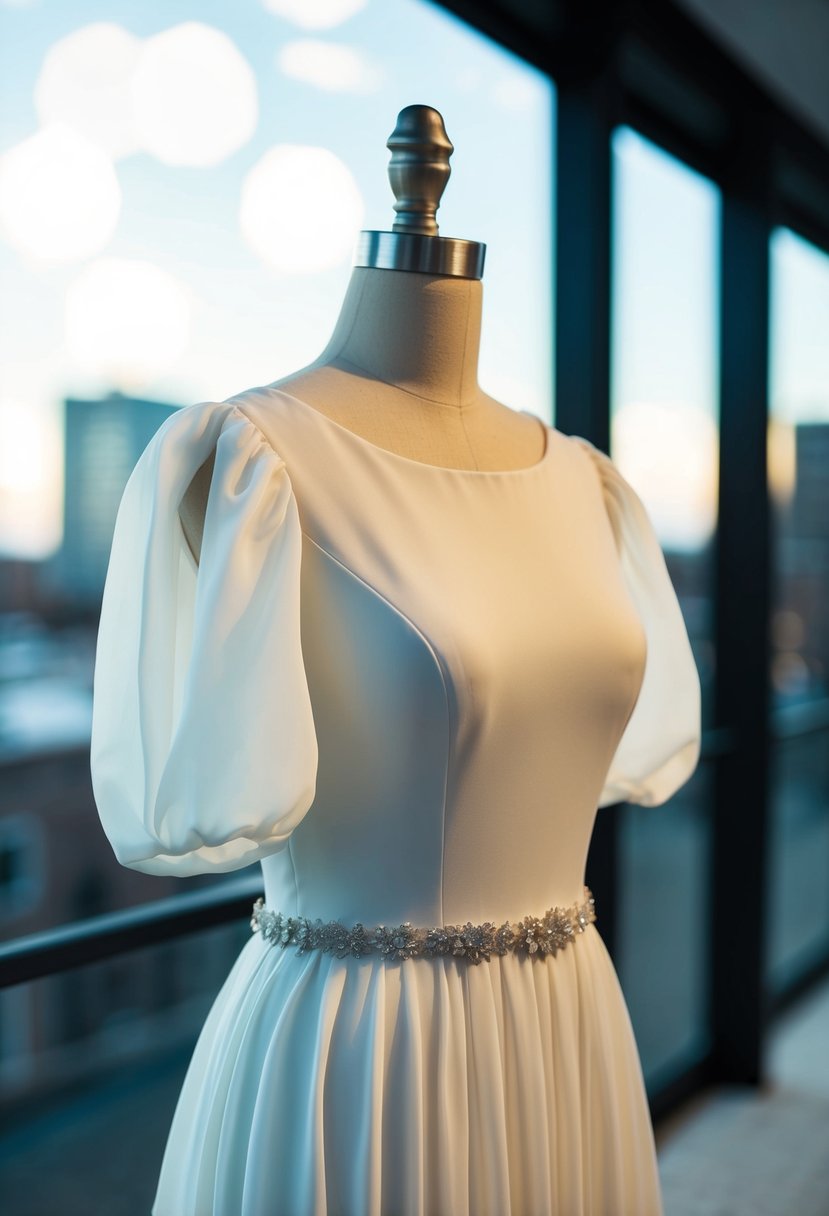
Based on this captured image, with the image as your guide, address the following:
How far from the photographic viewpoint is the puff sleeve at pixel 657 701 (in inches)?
52.7

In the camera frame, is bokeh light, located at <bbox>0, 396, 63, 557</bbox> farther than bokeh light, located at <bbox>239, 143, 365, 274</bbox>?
Answer: Yes

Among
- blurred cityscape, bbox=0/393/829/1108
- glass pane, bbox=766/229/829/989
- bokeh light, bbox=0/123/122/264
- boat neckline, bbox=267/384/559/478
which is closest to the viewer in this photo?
boat neckline, bbox=267/384/559/478

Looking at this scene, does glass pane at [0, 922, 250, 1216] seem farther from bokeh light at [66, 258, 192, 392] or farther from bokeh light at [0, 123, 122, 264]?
bokeh light at [0, 123, 122, 264]

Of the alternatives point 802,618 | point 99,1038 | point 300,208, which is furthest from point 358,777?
point 99,1038

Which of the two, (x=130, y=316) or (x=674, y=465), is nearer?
(x=130, y=316)

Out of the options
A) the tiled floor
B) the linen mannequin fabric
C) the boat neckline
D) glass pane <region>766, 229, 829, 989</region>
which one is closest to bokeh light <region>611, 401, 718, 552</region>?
glass pane <region>766, 229, 829, 989</region>

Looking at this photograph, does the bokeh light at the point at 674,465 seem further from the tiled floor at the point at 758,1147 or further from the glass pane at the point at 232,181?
the tiled floor at the point at 758,1147

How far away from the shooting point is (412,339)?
3.50ft

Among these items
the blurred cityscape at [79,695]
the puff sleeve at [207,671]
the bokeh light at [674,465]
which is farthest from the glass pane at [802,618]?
the puff sleeve at [207,671]

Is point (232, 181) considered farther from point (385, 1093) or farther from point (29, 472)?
point (385, 1093)

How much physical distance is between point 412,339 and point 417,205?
119mm

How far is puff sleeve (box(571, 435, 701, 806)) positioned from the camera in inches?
52.7

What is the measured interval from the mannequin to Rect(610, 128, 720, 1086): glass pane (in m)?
1.36

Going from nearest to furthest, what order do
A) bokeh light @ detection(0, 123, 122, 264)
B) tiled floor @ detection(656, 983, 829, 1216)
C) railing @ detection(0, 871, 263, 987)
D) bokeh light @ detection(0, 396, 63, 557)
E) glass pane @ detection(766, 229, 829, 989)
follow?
railing @ detection(0, 871, 263, 987) < bokeh light @ detection(0, 123, 122, 264) < bokeh light @ detection(0, 396, 63, 557) < tiled floor @ detection(656, 983, 829, 1216) < glass pane @ detection(766, 229, 829, 989)
